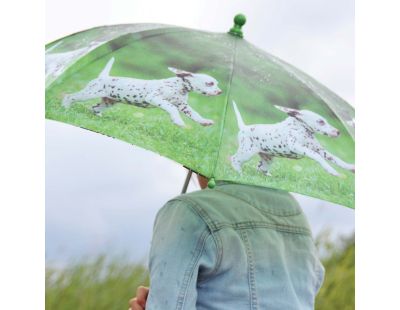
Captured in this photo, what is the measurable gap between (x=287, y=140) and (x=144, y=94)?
1.10 feet

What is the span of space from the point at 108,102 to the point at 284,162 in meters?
0.41

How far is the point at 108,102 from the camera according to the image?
1443 mm

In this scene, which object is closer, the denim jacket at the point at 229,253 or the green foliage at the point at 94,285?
the denim jacket at the point at 229,253

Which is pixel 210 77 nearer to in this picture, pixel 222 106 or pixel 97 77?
pixel 222 106

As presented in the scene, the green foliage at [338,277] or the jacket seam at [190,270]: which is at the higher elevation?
the jacket seam at [190,270]

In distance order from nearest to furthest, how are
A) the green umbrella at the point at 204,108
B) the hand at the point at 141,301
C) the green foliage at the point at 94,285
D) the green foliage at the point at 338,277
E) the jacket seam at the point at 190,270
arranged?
the green umbrella at the point at 204,108 < the jacket seam at the point at 190,270 < the hand at the point at 141,301 < the green foliage at the point at 94,285 < the green foliage at the point at 338,277

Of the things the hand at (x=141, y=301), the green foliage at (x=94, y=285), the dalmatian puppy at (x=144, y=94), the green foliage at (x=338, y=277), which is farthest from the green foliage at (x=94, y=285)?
the dalmatian puppy at (x=144, y=94)

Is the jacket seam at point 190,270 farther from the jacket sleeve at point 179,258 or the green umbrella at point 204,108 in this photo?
the green umbrella at point 204,108

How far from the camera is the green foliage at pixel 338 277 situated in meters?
A: 4.92

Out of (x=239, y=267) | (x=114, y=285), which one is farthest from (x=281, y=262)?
(x=114, y=285)

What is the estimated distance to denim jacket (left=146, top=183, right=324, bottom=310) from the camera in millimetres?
1615

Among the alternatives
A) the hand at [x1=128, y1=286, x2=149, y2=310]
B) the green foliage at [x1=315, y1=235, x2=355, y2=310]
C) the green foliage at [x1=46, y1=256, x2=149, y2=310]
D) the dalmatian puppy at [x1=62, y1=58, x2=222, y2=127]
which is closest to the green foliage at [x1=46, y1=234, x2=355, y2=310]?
the green foliage at [x1=46, y1=256, x2=149, y2=310]

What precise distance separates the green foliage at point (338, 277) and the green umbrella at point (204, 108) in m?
3.44

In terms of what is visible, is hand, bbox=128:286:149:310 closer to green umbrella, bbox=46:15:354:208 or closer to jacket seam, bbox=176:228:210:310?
jacket seam, bbox=176:228:210:310
